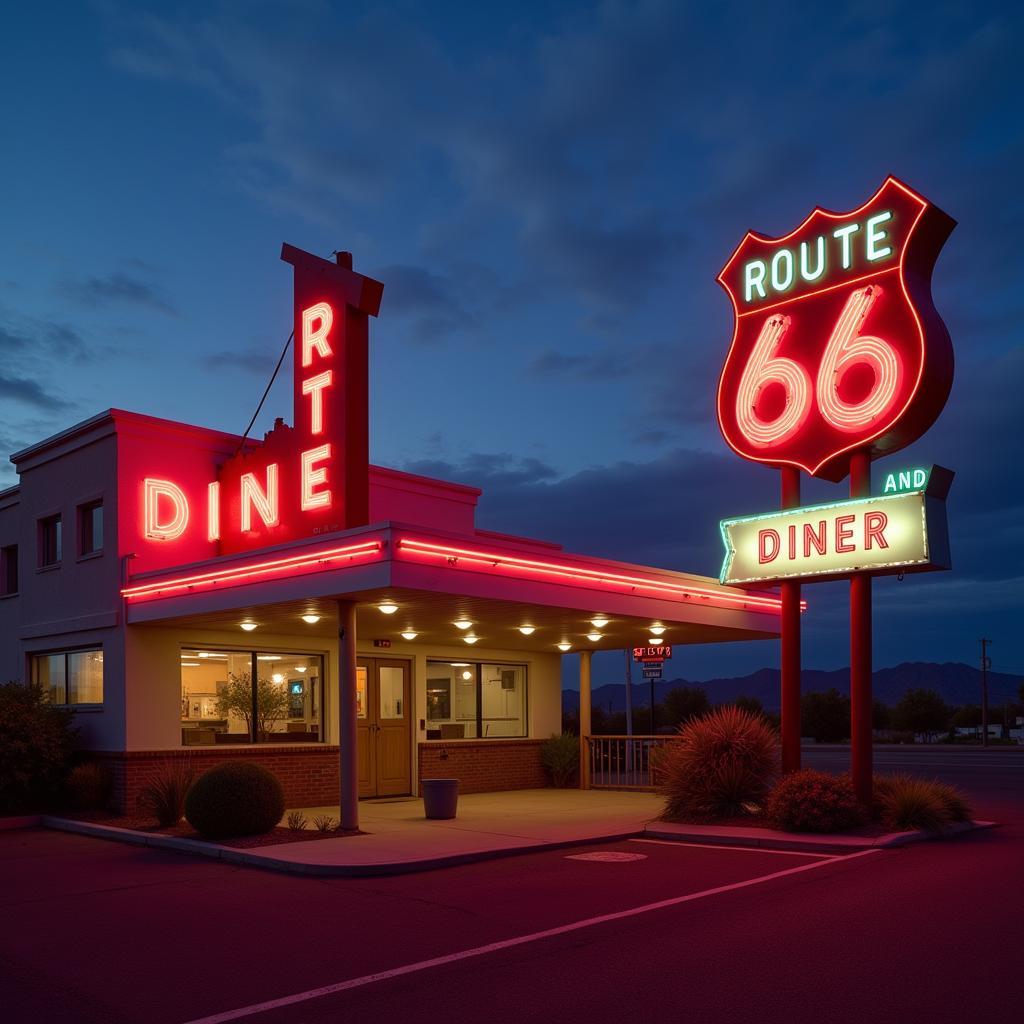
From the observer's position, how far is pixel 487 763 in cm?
2414

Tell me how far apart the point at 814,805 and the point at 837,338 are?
663 cm

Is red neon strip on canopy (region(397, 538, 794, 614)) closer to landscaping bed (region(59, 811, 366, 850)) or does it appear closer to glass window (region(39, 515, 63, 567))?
landscaping bed (region(59, 811, 366, 850))

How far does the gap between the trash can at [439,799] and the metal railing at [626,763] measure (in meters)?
5.77

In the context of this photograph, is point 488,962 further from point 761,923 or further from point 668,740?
point 668,740

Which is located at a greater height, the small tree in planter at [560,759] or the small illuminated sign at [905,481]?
the small illuminated sign at [905,481]

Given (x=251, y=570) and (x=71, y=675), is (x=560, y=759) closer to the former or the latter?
(x=71, y=675)

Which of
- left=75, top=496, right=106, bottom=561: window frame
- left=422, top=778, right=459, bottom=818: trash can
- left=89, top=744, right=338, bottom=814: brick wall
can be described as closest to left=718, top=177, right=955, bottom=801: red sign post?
left=422, top=778, right=459, bottom=818: trash can

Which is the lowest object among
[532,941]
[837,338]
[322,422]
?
[532,941]

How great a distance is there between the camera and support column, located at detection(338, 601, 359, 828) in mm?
15836

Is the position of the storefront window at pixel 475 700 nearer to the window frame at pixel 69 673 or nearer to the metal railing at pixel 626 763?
the metal railing at pixel 626 763

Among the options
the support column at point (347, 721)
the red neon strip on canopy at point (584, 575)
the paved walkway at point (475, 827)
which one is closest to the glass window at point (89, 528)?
the paved walkway at point (475, 827)

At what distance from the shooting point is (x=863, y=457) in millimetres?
16266

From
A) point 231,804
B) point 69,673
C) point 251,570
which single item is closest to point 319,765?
point 69,673

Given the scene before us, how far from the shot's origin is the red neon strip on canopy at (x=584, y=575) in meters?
14.9
